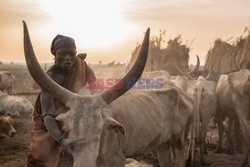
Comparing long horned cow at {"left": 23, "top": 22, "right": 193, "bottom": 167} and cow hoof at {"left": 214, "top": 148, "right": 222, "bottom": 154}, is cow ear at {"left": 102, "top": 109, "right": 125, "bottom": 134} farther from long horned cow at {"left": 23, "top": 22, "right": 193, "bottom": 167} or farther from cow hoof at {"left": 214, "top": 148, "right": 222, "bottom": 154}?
cow hoof at {"left": 214, "top": 148, "right": 222, "bottom": 154}

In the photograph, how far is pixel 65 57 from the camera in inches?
102

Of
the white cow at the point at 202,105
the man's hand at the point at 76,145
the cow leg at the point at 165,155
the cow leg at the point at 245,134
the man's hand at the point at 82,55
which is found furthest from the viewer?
the white cow at the point at 202,105

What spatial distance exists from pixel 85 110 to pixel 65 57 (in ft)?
2.63

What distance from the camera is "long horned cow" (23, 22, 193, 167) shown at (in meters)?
1.97

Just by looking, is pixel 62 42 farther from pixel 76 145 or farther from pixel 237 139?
pixel 237 139

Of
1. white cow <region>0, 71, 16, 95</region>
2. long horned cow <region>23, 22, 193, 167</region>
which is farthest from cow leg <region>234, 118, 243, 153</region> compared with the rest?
white cow <region>0, 71, 16, 95</region>

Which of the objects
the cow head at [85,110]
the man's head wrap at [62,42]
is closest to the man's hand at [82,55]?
the man's head wrap at [62,42]

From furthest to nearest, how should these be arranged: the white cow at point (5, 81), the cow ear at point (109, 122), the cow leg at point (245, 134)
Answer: the white cow at point (5, 81)
the cow leg at point (245, 134)
the cow ear at point (109, 122)

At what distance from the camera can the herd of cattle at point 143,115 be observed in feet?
6.58

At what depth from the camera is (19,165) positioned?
16.9ft

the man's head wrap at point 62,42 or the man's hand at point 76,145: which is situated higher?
the man's head wrap at point 62,42

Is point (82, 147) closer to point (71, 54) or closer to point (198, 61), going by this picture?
point (71, 54)

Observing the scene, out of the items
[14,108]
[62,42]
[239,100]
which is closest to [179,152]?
[239,100]

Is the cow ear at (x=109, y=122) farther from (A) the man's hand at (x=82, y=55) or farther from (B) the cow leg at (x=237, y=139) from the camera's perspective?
(B) the cow leg at (x=237, y=139)
